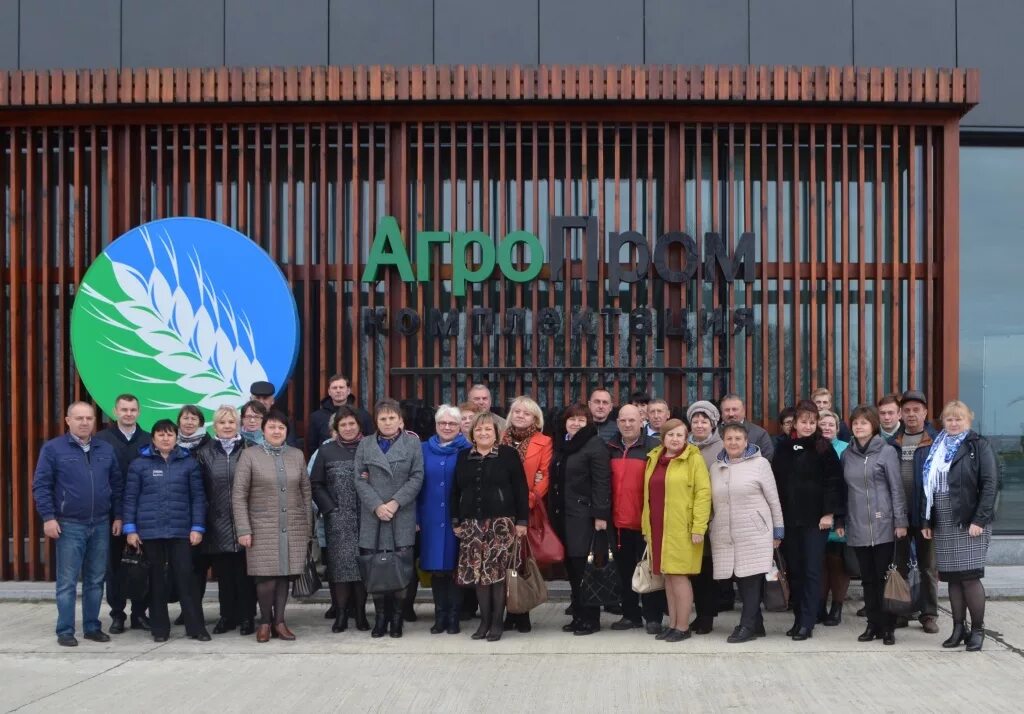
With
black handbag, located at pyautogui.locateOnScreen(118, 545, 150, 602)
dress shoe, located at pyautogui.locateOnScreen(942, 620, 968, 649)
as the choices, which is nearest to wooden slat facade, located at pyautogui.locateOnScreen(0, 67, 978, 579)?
black handbag, located at pyautogui.locateOnScreen(118, 545, 150, 602)

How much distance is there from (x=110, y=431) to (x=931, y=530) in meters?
6.22

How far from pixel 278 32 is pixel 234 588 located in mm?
5885

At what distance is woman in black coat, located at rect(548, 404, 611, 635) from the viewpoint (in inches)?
321

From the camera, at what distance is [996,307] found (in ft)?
39.6

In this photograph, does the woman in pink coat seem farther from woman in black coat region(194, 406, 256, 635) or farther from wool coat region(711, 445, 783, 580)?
woman in black coat region(194, 406, 256, 635)

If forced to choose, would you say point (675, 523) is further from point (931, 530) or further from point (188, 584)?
point (188, 584)

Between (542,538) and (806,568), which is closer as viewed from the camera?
(806,568)

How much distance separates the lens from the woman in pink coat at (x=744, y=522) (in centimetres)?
786

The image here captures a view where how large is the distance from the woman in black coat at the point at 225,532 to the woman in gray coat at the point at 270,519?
0.17 metres

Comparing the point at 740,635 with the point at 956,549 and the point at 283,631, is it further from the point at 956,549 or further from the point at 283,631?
the point at 283,631

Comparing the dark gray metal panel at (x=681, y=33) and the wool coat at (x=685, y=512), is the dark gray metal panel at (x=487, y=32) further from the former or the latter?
the wool coat at (x=685, y=512)

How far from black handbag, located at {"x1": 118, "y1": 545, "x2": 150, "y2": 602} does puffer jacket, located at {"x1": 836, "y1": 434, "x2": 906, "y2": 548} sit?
5114 mm

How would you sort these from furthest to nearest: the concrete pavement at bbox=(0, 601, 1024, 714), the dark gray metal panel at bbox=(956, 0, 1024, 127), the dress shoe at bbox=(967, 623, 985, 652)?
the dark gray metal panel at bbox=(956, 0, 1024, 127) < the dress shoe at bbox=(967, 623, 985, 652) < the concrete pavement at bbox=(0, 601, 1024, 714)

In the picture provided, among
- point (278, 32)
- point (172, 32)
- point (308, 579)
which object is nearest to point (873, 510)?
point (308, 579)
